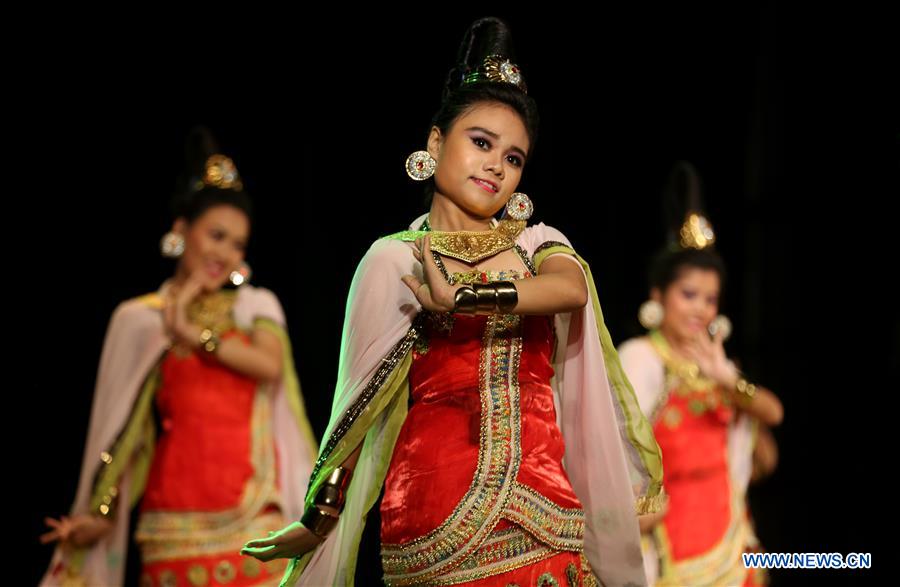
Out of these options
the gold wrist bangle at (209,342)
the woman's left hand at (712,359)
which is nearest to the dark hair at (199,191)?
the gold wrist bangle at (209,342)

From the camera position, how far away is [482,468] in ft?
7.26

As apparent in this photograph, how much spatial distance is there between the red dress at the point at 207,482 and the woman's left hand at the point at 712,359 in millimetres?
1679

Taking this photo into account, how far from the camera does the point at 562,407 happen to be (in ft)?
8.03

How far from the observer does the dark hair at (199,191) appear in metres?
4.23

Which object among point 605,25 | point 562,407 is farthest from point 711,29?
point 562,407

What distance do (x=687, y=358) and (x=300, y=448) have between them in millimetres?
1567

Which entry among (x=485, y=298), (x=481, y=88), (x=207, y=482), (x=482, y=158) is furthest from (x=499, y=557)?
(x=207, y=482)

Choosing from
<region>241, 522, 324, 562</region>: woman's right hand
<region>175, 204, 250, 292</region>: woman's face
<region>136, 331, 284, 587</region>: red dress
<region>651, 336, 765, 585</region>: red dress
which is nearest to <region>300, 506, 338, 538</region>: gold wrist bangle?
<region>241, 522, 324, 562</region>: woman's right hand

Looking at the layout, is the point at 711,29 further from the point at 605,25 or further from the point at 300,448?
the point at 300,448

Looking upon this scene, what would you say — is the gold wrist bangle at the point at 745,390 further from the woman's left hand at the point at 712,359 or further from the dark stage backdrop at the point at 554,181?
the dark stage backdrop at the point at 554,181

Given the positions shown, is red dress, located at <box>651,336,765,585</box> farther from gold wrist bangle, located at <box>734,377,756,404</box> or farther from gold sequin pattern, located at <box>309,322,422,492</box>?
gold sequin pattern, located at <box>309,322,422,492</box>

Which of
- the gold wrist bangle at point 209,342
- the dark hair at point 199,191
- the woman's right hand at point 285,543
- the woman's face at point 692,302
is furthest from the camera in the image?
the woman's face at point 692,302

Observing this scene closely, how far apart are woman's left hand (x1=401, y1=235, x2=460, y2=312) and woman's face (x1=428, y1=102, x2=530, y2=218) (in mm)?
245

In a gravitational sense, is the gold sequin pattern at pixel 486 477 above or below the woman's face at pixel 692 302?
below
